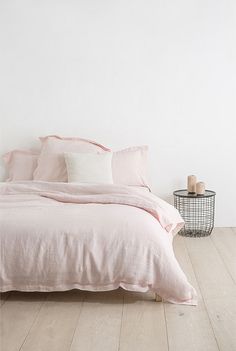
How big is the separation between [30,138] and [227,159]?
6.33 ft

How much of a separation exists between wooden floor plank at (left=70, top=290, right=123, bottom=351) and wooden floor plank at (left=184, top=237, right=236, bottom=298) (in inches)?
23.0

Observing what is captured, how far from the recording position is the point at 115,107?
511 centimetres

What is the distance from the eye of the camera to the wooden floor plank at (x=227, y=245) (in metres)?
3.86

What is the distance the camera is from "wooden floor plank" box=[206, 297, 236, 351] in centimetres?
256

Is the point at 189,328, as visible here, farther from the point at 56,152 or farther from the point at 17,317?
the point at 56,152

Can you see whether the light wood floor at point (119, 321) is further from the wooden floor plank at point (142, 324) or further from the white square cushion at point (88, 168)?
the white square cushion at point (88, 168)

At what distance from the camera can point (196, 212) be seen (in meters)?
5.06

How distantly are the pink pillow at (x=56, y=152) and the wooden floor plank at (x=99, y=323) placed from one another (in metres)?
1.60

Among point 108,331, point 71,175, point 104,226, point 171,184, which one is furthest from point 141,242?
point 171,184

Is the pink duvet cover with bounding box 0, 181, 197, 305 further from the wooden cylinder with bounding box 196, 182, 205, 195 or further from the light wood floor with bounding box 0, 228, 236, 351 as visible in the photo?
the wooden cylinder with bounding box 196, 182, 205, 195

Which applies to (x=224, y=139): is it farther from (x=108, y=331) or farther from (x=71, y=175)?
(x=108, y=331)

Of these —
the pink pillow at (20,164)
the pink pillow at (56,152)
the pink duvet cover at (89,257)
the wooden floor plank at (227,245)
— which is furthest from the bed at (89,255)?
the pink pillow at (20,164)

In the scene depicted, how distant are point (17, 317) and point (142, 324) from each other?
2.26 ft

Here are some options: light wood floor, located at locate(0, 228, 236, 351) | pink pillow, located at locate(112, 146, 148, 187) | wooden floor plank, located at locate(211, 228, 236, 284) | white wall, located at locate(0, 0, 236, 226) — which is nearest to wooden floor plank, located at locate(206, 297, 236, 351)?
light wood floor, located at locate(0, 228, 236, 351)
